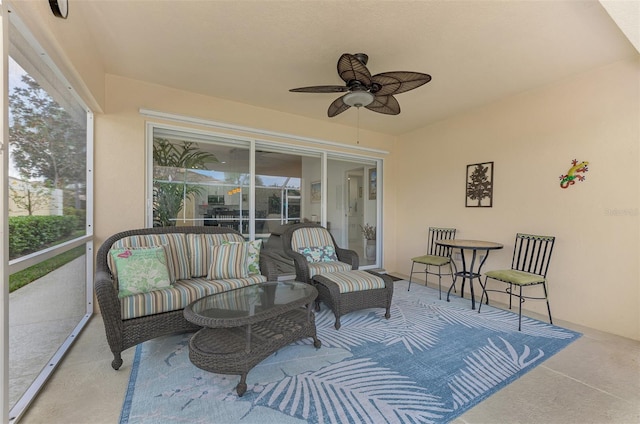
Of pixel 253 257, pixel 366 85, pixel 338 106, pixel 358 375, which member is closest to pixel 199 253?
pixel 253 257

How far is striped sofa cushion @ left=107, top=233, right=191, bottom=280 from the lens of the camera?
8.97 ft

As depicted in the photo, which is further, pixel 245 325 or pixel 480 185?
pixel 480 185

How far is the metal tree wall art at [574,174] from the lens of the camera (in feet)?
9.80

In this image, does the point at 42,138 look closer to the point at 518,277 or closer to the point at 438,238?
the point at 518,277

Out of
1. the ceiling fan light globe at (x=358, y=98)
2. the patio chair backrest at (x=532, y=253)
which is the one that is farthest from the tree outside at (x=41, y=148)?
the patio chair backrest at (x=532, y=253)

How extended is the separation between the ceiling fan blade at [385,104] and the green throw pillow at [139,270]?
2547 mm

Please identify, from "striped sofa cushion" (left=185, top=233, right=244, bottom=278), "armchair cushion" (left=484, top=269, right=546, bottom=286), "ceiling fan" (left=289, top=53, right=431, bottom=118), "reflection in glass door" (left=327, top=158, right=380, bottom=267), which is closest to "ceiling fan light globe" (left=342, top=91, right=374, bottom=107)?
"ceiling fan" (left=289, top=53, right=431, bottom=118)

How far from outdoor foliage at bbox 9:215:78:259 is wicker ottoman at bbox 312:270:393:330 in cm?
233

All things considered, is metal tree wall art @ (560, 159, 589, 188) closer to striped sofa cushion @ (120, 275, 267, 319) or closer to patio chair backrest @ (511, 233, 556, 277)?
patio chair backrest @ (511, 233, 556, 277)

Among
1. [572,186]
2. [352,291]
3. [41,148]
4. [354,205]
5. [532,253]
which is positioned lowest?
[352,291]

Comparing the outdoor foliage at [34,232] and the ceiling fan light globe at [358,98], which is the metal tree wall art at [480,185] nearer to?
the ceiling fan light globe at [358,98]

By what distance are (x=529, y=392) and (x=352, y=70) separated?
267cm

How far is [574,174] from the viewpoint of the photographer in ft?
10.0

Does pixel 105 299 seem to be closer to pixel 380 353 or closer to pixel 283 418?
pixel 283 418
